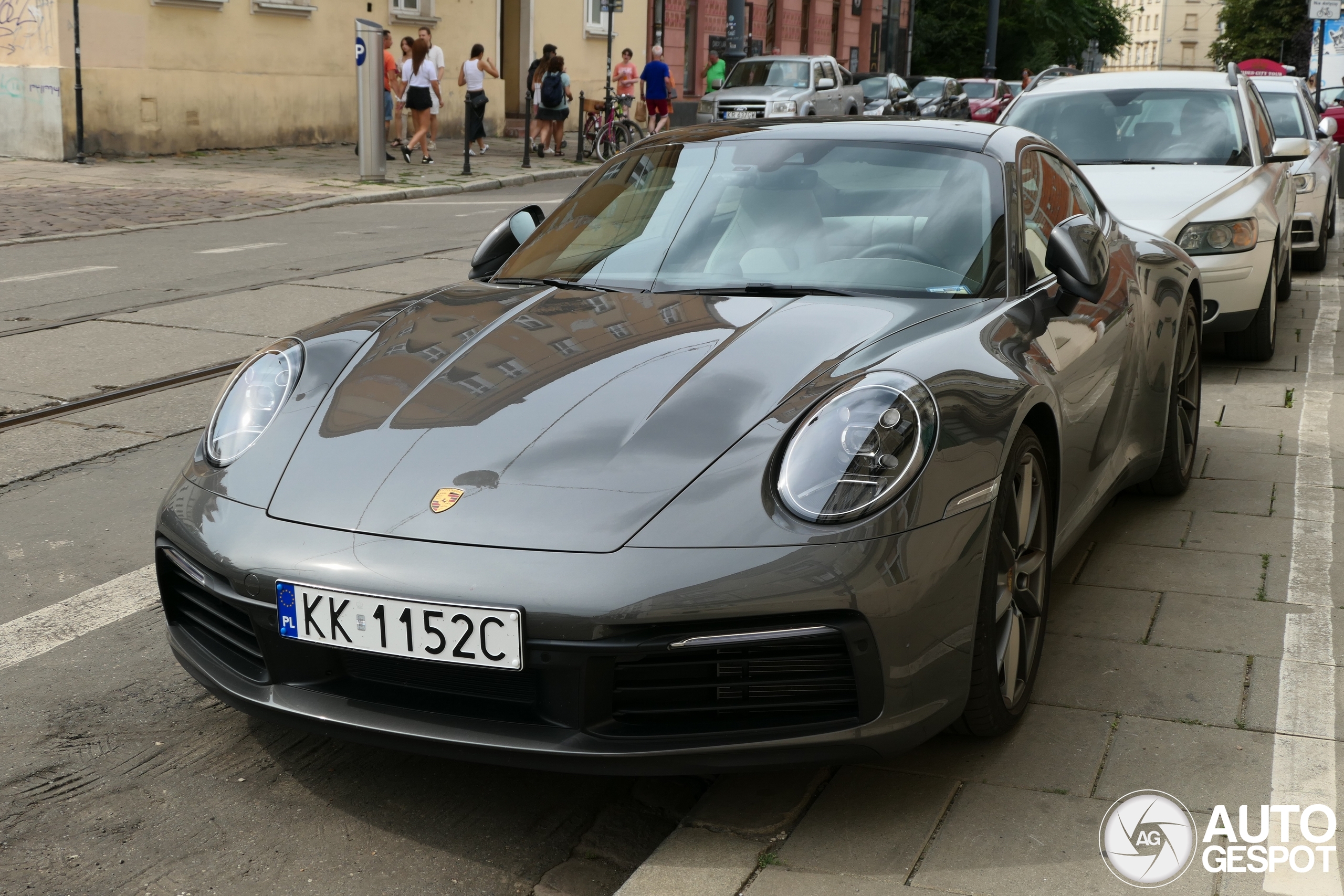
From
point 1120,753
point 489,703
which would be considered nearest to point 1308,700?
point 1120,753

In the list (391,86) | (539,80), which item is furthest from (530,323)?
(539,80)

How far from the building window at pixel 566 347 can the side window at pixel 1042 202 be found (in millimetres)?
1183

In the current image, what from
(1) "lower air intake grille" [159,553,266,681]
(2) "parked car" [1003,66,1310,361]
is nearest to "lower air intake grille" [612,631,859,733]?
(1) "lower air intake grille" [159,553,266,681]

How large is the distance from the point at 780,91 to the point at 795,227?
984 inches

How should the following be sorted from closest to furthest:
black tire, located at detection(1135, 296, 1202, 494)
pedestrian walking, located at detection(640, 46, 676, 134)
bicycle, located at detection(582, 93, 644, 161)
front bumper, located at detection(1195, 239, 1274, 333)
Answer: black tire, located at detection(1135, 296, 1202, 494)
front bumper, located at detection(1195, 239, 1274, 333)
bicycle, located at detection(582, 93, 644, 161)
pedestrian walking, located at detection(640, 46, 676, 134)

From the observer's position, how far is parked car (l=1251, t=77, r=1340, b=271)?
37.2 feet

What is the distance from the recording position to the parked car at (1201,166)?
7375mm

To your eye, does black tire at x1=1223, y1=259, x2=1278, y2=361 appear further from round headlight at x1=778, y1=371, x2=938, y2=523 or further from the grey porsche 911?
round headlight at x1=778, y1=371, x2=938, y2=523

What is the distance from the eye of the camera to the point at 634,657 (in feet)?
8.37

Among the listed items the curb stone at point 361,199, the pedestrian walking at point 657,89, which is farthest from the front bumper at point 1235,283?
the pedestrian walking at point 657,89

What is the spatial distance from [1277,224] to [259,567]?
683cm

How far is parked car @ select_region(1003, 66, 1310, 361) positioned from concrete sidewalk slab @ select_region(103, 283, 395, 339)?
426cm

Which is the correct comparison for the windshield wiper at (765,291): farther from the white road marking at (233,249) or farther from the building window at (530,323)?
the white road marking at (233,249)

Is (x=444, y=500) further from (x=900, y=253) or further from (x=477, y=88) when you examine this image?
(x=477, y=88)
